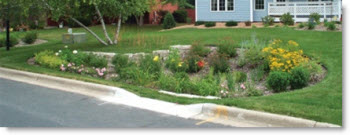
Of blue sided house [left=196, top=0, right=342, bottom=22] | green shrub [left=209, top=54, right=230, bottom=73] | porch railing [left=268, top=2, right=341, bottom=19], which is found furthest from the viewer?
blue sided house [left=196, top=0, right=342, bottom=22]

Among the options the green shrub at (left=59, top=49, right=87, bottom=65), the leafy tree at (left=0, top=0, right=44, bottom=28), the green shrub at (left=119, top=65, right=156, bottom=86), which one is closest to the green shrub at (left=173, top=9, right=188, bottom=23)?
the leafy tree at (left=0, top=0, right=44, bottom=28)

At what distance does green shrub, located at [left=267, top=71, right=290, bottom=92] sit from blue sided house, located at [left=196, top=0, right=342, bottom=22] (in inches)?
639

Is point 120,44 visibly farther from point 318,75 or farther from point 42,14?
point 318,75

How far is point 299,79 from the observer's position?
912 cm

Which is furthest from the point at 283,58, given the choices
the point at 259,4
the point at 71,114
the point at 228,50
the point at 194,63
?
the point at 259,4

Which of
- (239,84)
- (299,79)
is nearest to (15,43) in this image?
(239,84)

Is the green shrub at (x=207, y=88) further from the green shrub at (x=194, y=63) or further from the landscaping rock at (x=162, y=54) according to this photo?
the landscaping rock at (x=162, y=54)

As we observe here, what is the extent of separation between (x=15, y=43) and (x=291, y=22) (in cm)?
1424

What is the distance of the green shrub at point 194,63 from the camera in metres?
11.4

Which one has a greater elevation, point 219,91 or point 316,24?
point 316,24

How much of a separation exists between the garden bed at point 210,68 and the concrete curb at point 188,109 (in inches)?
41.9

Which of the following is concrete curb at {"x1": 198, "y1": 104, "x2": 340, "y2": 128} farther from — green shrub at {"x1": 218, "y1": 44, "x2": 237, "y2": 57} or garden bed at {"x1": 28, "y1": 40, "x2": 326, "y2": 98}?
green shrub at {"x1": 218, "y1": 44, "x2": 237, "y2": 57}

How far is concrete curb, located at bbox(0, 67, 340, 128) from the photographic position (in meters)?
6.70

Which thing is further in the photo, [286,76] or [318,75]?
[318,75]
